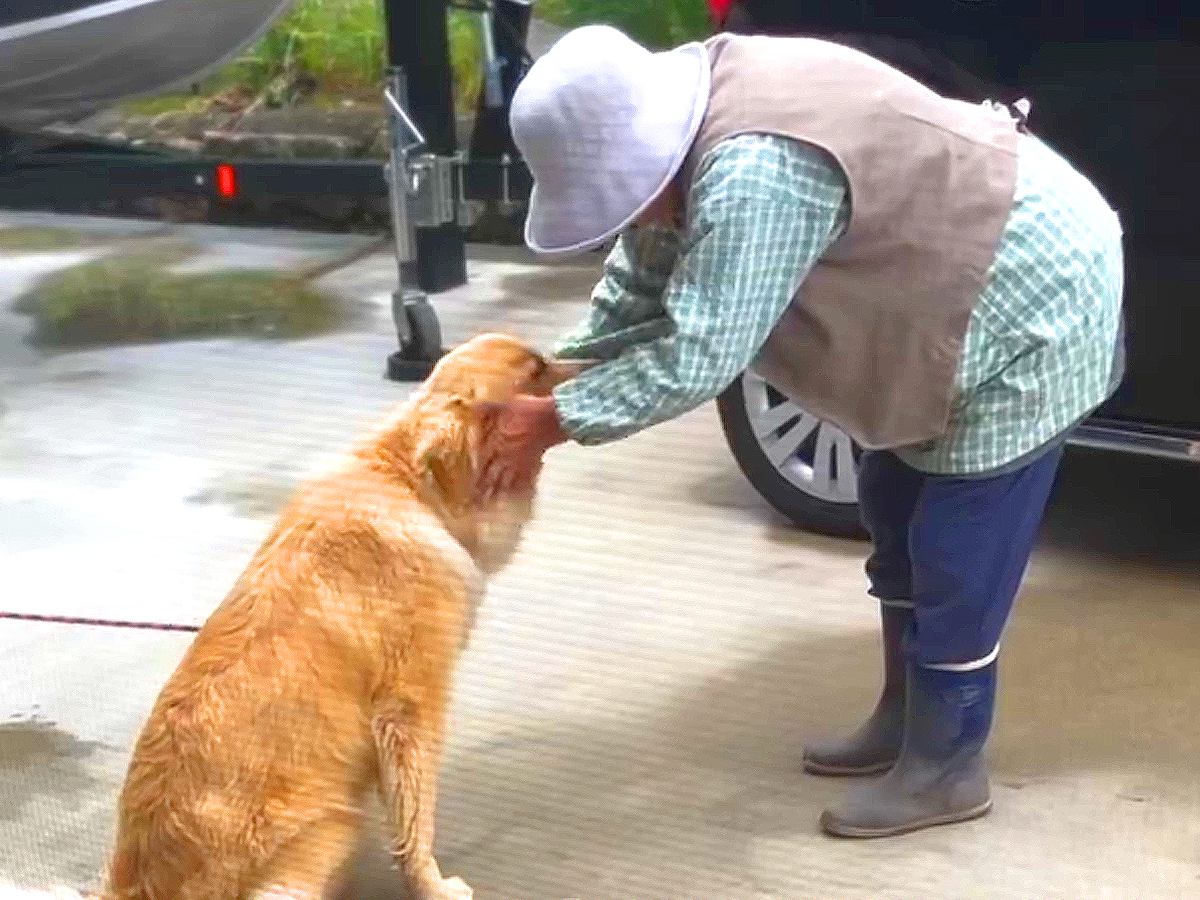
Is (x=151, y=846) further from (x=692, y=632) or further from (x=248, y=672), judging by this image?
(x=692, y=632)

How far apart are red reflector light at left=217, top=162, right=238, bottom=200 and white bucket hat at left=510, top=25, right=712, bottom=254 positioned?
2370 millimetres

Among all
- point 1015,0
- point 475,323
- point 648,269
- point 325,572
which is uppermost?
point 1015,0

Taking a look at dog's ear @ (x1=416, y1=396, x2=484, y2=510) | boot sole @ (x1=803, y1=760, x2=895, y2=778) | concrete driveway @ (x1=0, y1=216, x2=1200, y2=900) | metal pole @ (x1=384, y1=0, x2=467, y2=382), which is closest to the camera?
dog's ear @ (x1=416, y1=396, x2=484, y2=510)

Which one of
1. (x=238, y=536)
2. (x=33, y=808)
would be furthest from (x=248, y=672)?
(x=238, y=536)

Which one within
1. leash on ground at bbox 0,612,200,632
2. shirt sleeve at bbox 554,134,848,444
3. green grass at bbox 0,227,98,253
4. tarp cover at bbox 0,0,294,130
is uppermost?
shirt sleeve at bbox 554,134,848,444

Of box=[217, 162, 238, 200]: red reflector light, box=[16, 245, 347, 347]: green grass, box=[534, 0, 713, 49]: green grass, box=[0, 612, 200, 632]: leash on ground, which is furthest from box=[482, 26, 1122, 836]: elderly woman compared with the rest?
box=[217, 162, 238, 200]: red reflector light

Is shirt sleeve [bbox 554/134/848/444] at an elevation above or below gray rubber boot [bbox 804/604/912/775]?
above

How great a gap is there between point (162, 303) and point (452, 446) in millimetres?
2226

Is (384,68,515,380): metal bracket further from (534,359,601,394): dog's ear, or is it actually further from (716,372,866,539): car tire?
(534,359,601,394): dog's ear

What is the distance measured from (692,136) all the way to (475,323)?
1542 millimetres

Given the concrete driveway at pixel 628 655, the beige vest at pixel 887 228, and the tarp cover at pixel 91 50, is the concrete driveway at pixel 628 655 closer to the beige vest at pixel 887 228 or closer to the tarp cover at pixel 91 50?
the beige vest at pixel 887 228

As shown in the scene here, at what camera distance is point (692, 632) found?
279 cm

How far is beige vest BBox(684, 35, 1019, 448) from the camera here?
1.96 meters

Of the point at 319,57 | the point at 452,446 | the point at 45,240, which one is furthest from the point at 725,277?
the point at 45,240
